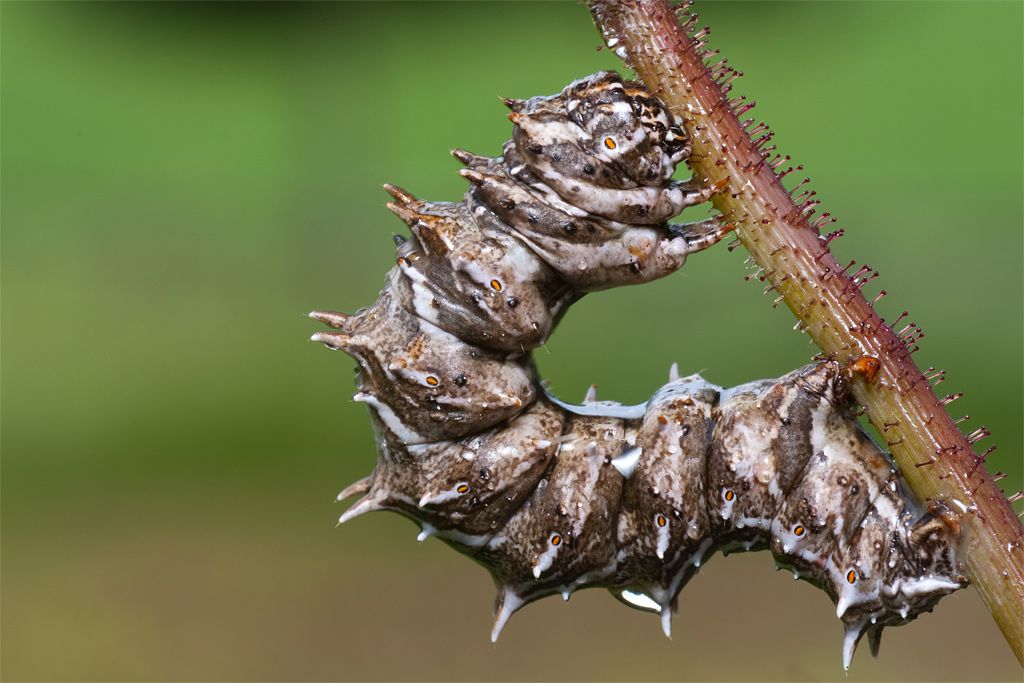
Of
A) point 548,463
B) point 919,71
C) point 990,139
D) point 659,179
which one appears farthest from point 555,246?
point 990,139

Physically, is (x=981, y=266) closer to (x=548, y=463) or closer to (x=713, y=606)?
(x=713, y=606)

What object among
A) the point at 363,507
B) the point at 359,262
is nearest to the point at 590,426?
the point at 363,507

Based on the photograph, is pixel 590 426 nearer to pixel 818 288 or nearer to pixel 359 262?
pixel 818 288

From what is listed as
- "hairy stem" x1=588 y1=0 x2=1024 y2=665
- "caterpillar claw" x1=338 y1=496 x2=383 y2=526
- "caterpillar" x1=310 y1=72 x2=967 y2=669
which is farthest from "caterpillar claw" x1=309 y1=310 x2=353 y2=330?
"hairy stem" x1=588 y1=0 x2=1024 y2=665

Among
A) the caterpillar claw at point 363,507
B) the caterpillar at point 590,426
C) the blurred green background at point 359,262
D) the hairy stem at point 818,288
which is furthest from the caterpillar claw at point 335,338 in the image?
the blurred green background at point 359,262

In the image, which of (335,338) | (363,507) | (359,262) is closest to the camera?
(335,338)

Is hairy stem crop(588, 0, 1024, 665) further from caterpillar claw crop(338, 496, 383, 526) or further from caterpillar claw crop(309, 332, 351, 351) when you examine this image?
caterpillar claw crop(338, 496, 383, 526)
